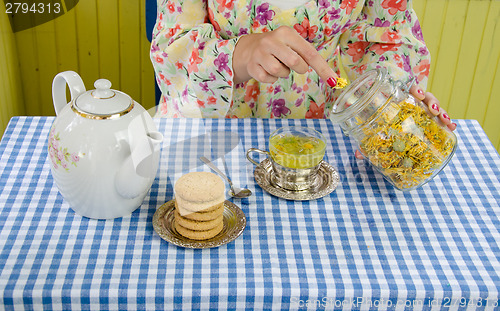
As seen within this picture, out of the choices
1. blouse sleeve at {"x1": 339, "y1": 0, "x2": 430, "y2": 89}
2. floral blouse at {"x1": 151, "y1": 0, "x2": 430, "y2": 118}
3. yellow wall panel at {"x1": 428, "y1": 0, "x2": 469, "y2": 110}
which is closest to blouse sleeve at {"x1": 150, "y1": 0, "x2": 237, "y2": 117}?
floral blouse at {"x1": 151, "y1": 0, "x2": 430, "y2": 118}

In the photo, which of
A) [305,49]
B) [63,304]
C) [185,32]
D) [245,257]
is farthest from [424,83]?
[63,304]

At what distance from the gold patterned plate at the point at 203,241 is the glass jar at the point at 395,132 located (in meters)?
0.27

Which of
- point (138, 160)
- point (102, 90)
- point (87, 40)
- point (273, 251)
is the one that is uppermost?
point (102, 90)

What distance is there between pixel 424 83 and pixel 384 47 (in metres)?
0.18

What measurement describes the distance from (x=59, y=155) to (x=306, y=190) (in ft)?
1.59

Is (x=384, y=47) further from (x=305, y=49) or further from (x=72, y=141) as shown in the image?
(x=72, y=141)

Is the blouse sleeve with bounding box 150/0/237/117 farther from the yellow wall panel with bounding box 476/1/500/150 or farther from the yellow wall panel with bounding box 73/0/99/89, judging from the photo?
the yellow wall panel with bounding box 476/1/500/150

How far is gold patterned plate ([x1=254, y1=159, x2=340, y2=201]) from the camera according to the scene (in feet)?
3.72

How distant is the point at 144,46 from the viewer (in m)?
2.47

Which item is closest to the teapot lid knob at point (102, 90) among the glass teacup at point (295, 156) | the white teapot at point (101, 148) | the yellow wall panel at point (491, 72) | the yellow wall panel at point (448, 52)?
the white teapot at point (101, 148)

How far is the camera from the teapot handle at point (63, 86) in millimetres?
1021

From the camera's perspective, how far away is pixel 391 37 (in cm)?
153

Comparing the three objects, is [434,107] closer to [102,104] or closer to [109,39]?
[102,104]

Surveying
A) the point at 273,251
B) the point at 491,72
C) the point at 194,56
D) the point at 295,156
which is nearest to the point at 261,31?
the point at 194,56
